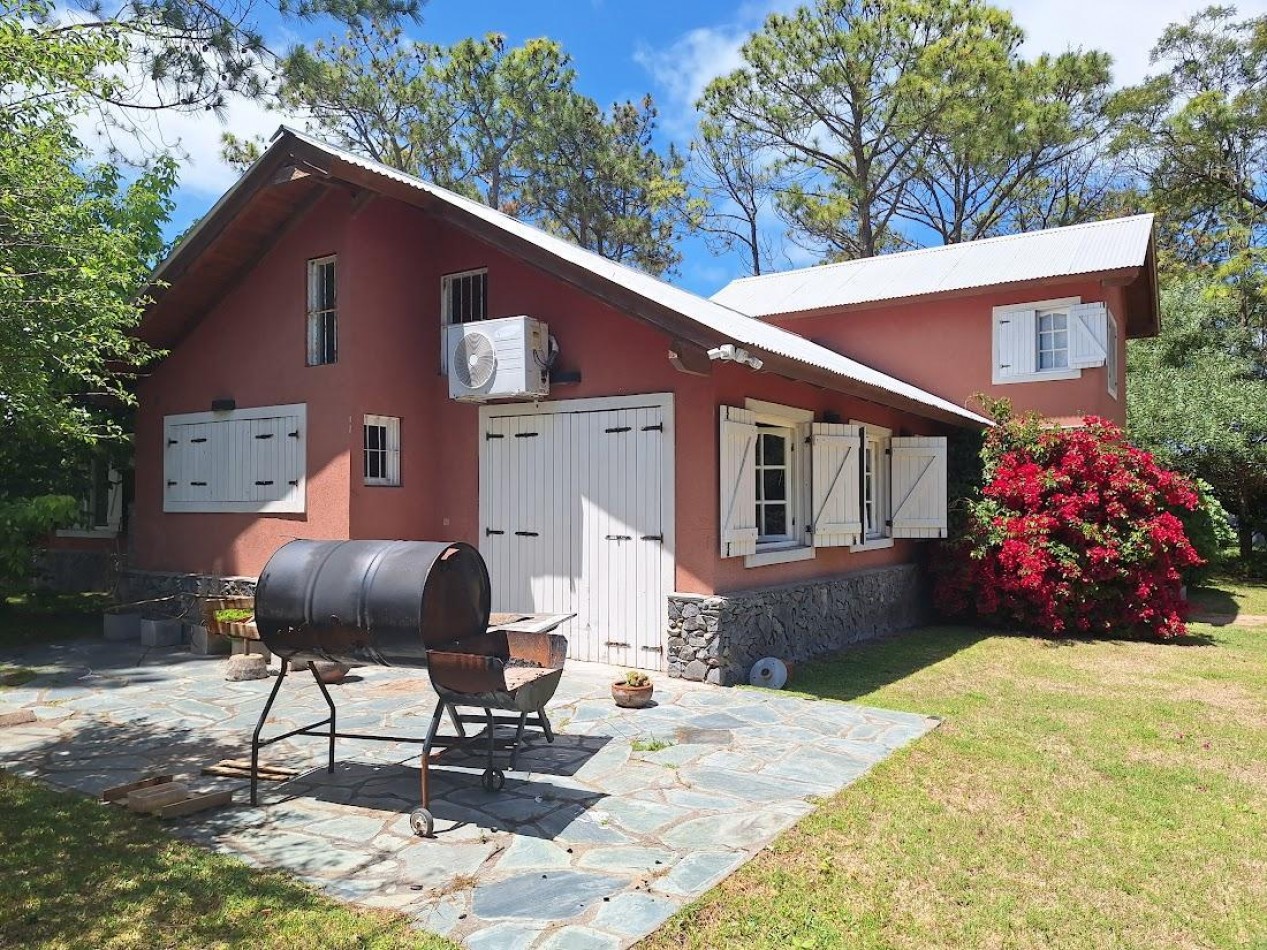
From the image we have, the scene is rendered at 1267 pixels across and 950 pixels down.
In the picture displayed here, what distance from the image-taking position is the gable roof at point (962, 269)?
1284cm

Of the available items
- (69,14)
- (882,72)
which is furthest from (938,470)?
(882,72)

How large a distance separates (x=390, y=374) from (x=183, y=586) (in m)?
3.65

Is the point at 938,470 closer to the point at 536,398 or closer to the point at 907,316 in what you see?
the point at 907,316

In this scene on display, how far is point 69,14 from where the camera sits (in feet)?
20.8

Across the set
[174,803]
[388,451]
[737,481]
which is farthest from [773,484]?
[174,803]

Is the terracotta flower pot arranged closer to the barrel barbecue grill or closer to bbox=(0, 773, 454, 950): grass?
the barrel barbecue grill

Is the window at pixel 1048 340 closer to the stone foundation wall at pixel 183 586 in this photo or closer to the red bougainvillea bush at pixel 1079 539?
the red bougainvillea bush at pixel 1079 539

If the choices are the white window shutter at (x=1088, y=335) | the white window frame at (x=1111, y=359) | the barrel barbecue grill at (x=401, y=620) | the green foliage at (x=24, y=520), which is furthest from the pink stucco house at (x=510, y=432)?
the white window frame at (x=1111, y=359)

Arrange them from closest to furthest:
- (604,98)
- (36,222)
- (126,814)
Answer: (126,814)
(36,222)
(604,98)

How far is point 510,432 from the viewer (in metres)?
8.98

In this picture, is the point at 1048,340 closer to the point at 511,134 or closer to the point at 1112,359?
the point at 1112,359

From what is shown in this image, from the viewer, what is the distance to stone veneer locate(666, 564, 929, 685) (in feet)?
24.6

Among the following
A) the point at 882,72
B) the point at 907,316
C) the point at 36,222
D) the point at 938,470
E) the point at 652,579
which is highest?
the point at 882,72

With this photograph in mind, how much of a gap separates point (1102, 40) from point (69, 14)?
21.7 metres
